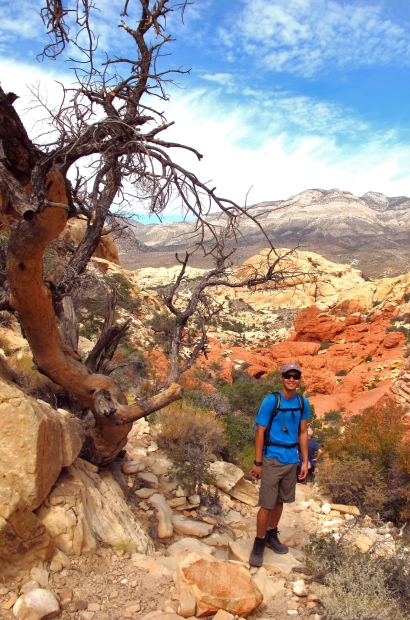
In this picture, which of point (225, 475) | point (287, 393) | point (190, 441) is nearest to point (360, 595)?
point (287, 393)

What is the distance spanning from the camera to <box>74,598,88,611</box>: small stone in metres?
2.62

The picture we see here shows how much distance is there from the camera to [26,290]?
328 centimetres

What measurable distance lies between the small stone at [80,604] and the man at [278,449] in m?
1.46

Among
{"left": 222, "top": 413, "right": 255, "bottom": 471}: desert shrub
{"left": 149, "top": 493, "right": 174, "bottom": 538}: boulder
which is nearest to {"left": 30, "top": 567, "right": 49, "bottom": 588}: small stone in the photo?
{"left": 149, "top": 493, "right": 174, "bottom": 538}: boulder

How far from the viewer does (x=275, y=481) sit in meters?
3.59

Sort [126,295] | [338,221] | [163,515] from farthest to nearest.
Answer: [338,221] < [126,295] < [163,515]

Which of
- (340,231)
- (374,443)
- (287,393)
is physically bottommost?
(374,443)

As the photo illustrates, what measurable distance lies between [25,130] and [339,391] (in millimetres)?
17209

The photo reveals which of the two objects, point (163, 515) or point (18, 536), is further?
point (163, 515)

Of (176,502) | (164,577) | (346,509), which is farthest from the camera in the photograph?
(346,509)

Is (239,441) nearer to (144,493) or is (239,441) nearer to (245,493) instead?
(245,493)

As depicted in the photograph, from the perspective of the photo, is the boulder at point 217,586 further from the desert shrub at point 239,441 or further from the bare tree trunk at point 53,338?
the desert shrub at point 239,441

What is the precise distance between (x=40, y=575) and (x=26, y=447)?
809mm

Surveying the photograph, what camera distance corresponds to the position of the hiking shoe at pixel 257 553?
11.5 feet
